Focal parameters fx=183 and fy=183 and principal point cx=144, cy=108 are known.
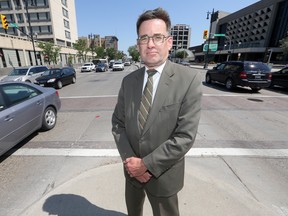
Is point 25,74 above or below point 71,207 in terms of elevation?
above

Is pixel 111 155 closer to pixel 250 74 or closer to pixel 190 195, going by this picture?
pixel 190 195

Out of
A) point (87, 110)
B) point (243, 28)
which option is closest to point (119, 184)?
point (87, 110)

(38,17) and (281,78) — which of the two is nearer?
(281,78)

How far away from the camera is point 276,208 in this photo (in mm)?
2461

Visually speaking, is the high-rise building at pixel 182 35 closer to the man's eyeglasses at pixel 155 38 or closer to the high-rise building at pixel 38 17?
the high-rise building at pixel 38 17

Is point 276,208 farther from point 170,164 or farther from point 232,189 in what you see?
point 170,164

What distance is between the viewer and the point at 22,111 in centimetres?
409

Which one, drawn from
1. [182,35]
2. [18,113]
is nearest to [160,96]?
[18,113]

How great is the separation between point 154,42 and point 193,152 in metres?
3.04

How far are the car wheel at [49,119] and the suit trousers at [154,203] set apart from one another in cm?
414

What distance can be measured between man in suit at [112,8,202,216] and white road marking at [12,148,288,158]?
2.33m

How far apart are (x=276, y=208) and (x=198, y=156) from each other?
1528mm

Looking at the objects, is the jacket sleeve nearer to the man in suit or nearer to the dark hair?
the man in suit

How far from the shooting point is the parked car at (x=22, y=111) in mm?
3629
